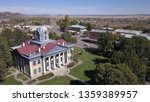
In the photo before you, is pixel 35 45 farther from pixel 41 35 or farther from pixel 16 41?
pixel 16 41

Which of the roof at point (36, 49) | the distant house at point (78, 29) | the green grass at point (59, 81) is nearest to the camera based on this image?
the green grass at point (59, 81)

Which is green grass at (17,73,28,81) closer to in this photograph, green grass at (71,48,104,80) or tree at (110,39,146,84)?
green grass at (71,48,104,80)

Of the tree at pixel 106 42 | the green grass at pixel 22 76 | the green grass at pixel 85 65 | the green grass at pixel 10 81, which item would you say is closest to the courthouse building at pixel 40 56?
the green grass at pixel 22 76

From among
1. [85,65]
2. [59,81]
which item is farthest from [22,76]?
[85,65]

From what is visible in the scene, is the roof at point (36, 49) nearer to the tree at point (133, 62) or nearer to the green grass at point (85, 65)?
the green grass at point (85, 65)

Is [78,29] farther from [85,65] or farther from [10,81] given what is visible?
[10,81]
